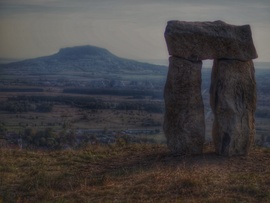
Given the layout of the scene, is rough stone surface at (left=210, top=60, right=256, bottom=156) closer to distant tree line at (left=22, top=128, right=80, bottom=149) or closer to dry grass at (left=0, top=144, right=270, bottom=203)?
dry grass at (left=0, top=144, right=270, bottom=203)

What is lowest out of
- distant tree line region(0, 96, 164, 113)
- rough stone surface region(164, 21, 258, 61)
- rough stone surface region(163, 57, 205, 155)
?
distant tree line region(0, 96, 164, 113)

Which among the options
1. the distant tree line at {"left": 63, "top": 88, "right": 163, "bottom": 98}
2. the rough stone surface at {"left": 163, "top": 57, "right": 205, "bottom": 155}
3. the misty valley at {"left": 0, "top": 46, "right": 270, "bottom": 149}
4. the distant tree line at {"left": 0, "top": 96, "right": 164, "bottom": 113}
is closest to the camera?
the rough stone surface at {"left": 163, "top": 57, "right": 205, "bottom": 155}

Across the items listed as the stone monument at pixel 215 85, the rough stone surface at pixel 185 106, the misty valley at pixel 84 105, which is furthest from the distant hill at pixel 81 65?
the stone monument at pixel 215 85

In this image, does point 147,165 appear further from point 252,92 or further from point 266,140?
point 266,140

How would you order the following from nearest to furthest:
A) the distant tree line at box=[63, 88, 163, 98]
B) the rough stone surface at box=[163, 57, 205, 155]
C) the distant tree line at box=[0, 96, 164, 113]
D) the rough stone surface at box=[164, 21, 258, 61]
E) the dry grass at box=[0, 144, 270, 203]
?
the dry grass at box=[0, 144, 270, 203], the rough stone surface at box=[164, 21, 258, 61], the rough stone surface at box=[163, 57, 205, 155], the distant tree line at box=[0, 96, 164, 113], the distant tree line at box=[63, 88, 163, 98]

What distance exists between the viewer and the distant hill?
158 feet

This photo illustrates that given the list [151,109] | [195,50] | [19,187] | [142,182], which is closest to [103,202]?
[142,182]

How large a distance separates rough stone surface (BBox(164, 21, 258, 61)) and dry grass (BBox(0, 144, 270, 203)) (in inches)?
124

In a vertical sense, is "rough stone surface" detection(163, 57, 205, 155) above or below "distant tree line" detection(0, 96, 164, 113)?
above

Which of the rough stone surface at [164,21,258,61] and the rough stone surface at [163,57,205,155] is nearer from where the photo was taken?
the rough stone surface at [164,21,258,61]

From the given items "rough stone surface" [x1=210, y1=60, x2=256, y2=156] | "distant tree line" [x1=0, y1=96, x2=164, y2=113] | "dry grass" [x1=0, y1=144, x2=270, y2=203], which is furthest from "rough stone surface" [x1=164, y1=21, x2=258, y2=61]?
"distant tree line" [x1=0, y1=96, x2=164, y2=113]

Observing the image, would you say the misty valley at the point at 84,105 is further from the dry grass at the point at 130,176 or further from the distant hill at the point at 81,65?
the dry grass at the point at 130,176

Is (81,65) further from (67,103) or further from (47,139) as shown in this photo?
(47,139)

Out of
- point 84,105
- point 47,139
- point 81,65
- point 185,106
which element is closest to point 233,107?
point 185,106
